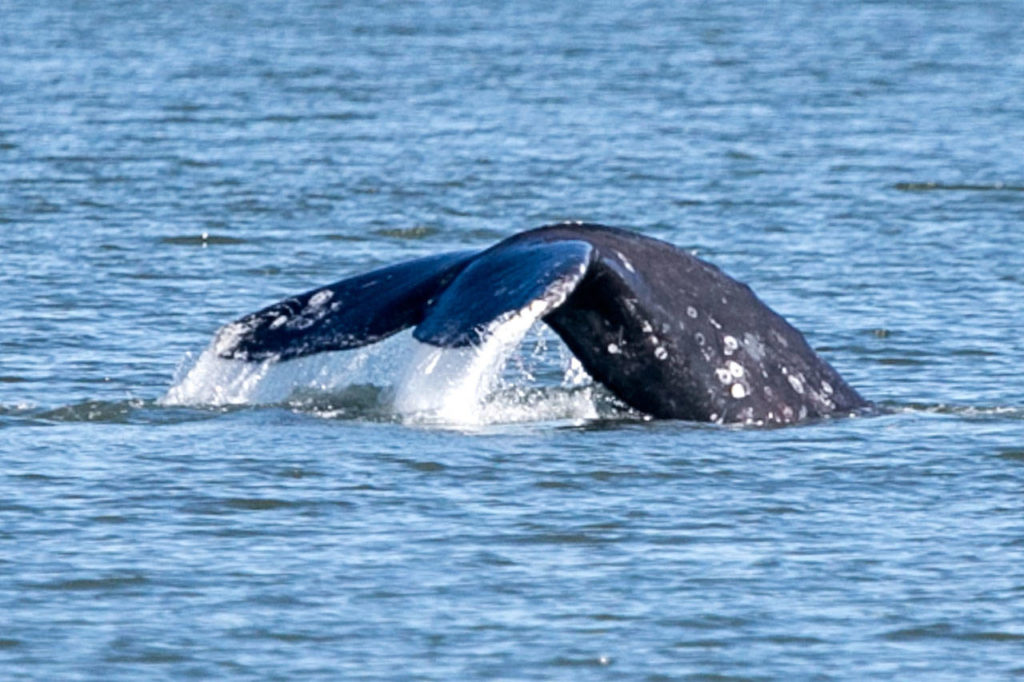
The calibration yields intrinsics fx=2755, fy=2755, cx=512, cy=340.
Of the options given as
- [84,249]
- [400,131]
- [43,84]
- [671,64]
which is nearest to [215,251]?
[84,249]

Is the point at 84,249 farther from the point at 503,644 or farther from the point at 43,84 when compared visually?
the point at 43,84

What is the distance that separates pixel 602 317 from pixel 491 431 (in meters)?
1.26

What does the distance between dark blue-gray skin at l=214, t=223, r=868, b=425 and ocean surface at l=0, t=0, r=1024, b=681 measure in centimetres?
26

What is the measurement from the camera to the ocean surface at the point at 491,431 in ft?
31.6

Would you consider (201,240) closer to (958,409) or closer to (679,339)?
(958,409)

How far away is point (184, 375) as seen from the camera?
13664 millimetres

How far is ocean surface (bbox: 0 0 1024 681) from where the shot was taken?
963cm

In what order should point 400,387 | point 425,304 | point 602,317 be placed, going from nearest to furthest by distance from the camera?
point 425,304
point 602,317
point 400,387

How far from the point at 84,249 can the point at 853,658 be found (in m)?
12.5

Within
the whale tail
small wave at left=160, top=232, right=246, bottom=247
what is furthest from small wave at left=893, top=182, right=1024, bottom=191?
the whale tail

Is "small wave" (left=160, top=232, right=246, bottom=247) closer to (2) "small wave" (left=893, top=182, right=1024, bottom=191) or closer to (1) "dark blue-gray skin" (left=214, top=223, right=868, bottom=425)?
(2) "small wave" (left=893, top=182, right=1024, bottom=191)

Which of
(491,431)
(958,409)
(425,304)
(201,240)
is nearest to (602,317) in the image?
(425,304)

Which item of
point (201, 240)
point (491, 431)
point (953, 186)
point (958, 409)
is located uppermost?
point (491, 431)

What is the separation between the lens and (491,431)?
13.0 metres
